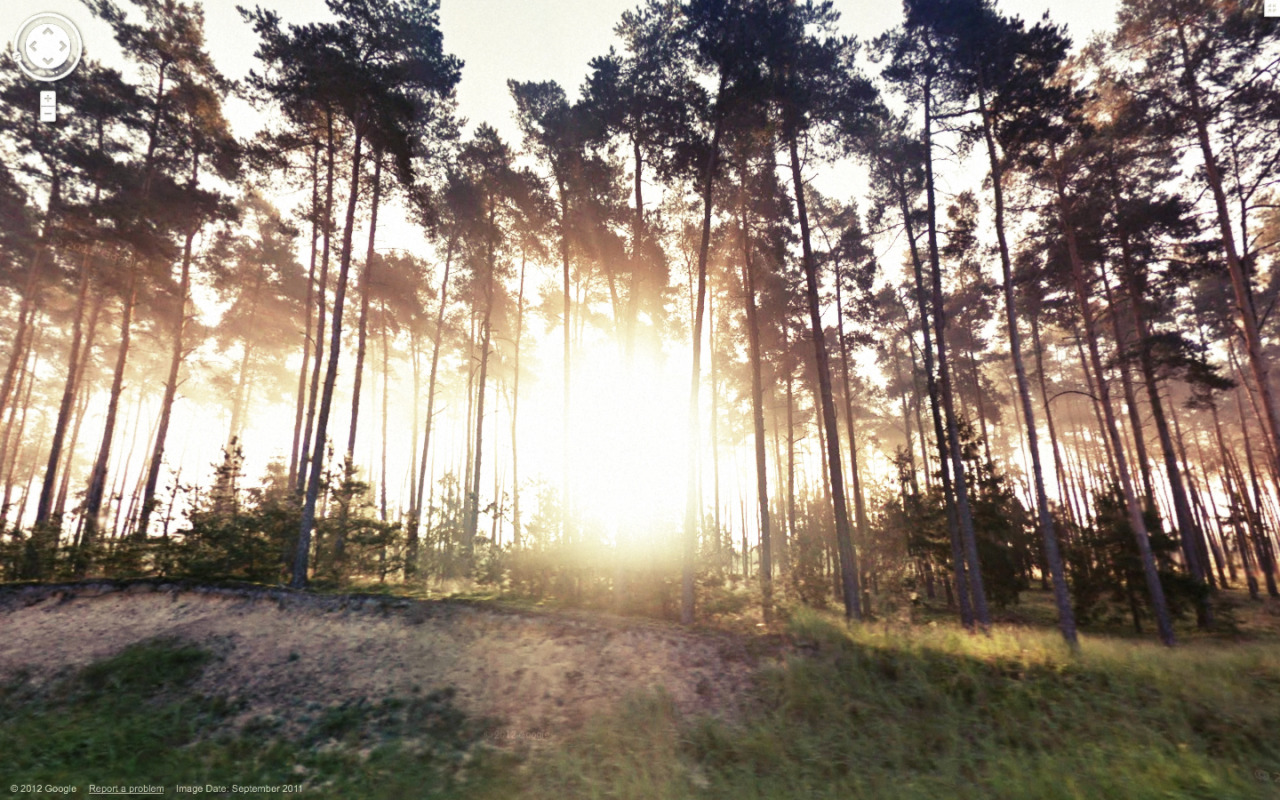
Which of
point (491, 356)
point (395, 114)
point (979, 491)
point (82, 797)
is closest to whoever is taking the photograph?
point (82, 797)

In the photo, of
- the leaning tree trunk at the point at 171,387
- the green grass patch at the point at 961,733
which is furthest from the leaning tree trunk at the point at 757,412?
the leaning tree trunk at the point at 171,387

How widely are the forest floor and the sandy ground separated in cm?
4

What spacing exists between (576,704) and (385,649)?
4.02 m

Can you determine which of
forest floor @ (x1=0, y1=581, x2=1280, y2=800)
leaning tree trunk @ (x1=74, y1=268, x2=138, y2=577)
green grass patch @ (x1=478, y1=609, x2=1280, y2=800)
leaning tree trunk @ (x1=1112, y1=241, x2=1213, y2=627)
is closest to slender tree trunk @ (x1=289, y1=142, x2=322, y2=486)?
leaning tree trunk @ (x1=74, y1=268, x2=138, y2=577)

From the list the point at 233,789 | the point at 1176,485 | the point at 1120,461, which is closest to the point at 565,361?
the point at 233,789

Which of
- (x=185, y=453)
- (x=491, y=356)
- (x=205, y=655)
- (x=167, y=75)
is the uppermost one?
(x=167, y=75)

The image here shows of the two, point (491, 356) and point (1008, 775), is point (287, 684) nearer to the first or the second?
point (1008, 775)

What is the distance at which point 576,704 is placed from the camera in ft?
27.7

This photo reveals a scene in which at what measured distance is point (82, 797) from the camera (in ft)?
19.0

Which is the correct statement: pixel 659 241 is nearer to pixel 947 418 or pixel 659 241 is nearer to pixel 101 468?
pixel 947 418

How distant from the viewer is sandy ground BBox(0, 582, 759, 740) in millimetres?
8531

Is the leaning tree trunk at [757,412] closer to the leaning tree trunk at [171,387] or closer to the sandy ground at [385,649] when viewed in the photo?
the sandy ground at [385,649]

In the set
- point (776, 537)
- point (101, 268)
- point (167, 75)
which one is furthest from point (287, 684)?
point (776, 537)

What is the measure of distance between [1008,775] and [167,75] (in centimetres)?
2773
